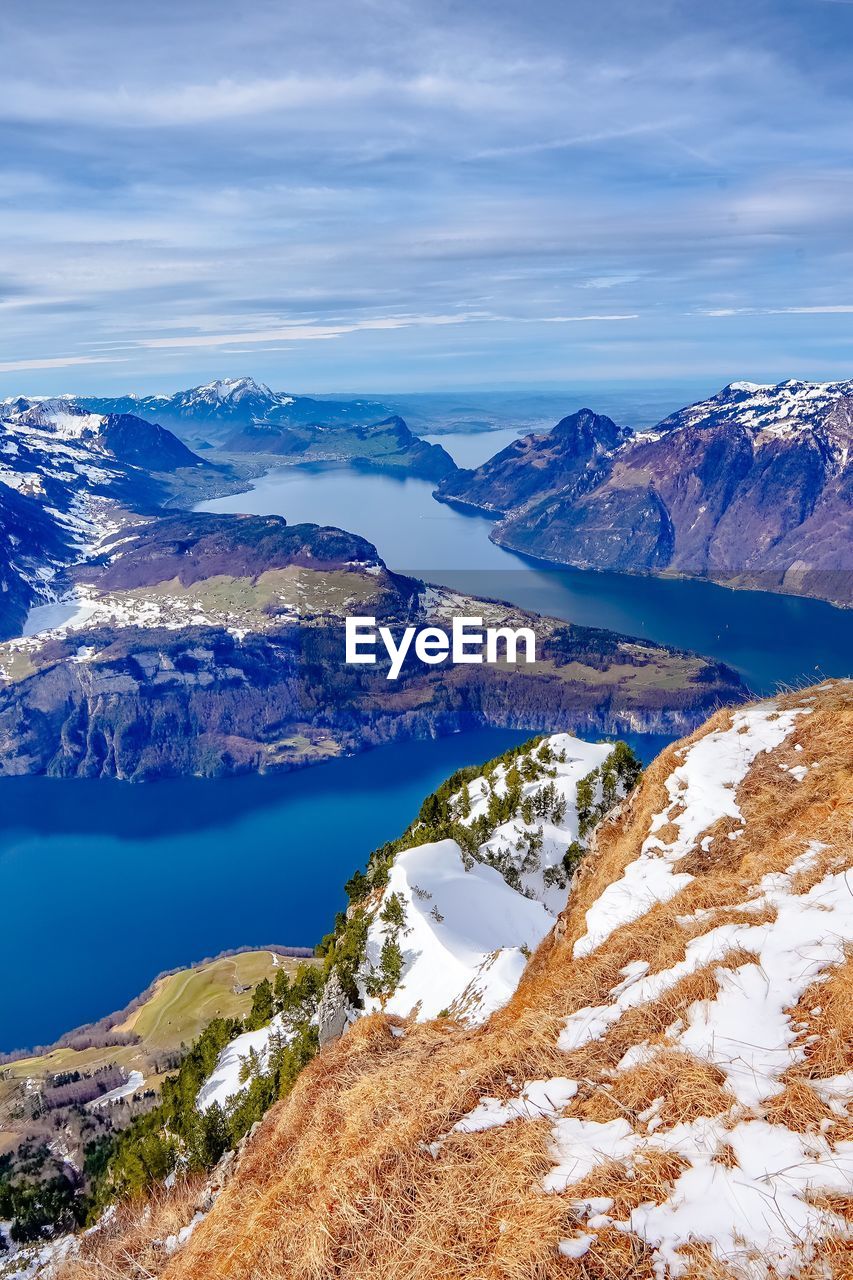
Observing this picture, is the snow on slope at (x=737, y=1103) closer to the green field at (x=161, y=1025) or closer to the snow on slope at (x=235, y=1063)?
the snow on slope at (x=235, y=1063)

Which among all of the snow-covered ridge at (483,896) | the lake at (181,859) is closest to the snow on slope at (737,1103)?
the snow-covered ridge at (483,896)

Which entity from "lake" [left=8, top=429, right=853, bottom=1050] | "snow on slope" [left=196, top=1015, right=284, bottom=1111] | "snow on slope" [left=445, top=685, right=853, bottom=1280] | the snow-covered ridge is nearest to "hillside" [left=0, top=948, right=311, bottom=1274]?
"snow on slope" [left=196, top=1015, right=284, bottom=1111]

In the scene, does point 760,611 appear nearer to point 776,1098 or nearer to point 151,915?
point 151,915

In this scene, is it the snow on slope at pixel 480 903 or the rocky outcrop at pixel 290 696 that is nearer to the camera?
the snow on slope at pixel 480 903

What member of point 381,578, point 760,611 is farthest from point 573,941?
point 760,611

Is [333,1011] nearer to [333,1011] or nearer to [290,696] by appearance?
[333,1011]

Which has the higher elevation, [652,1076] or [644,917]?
[652,1076]
